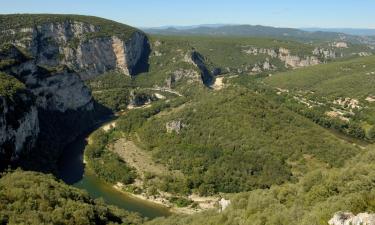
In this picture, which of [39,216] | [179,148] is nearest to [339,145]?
[179,148]

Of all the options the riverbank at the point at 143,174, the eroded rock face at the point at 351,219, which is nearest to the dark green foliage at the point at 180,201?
the riverbank at the point at 143,174

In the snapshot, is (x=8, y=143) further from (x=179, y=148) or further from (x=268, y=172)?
(x=268, y=172)

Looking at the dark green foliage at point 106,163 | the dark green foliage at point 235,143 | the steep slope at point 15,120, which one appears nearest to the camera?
the steep slope at point 15,120

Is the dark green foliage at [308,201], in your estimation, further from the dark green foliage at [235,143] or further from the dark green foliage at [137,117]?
the dark green foliage at [137,117]

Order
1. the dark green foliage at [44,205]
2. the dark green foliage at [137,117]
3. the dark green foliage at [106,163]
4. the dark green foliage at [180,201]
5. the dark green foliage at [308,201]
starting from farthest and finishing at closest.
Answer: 1. the dark green foliage at [137,117]
2. the dark green foliage at [106,163]
3. the dark green foliage at [180,201]
4. the dark green foliage at [44,205]
5. the dark green foliage at [308,201]

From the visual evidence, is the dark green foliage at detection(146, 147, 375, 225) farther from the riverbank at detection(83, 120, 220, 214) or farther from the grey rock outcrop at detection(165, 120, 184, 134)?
the grey rock outcrop at detection(165, 120, 184, 134)

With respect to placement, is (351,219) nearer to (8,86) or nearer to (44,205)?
(44,205)
